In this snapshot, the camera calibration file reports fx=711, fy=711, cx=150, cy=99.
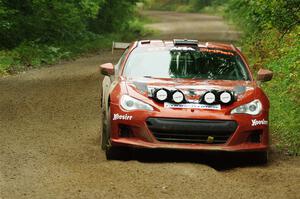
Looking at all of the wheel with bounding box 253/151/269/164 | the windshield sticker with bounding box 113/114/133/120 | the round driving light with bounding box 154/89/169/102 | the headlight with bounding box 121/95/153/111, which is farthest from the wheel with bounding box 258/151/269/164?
the windshield sticker with bounding box 113/114/133/120

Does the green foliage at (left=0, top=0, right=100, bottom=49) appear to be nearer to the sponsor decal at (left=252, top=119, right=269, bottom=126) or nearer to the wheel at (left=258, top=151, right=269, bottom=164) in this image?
the wheel at (left=258, top=151, right=269, bottom=164)

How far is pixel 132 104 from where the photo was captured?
8695 millimetres

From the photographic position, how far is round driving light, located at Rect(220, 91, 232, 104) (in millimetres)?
8695

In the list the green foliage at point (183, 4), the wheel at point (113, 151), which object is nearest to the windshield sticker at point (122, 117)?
the wheel at point (113, 151)

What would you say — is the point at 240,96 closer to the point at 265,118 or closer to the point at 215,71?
the point at 265,118

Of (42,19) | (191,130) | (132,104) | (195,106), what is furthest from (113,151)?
(42,19)

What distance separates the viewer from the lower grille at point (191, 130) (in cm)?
853

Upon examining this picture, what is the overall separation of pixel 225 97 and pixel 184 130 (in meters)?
0.67

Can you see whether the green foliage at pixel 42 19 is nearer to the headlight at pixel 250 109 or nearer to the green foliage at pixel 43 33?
the green foliage at pixel 43 33

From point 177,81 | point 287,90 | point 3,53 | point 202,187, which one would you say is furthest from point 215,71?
point 3,53

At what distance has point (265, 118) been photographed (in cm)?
881

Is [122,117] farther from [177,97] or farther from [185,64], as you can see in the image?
[185,64]

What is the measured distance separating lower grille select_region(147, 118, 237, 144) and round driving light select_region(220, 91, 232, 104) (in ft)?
0.86

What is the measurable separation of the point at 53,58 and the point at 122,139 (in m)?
15.4
